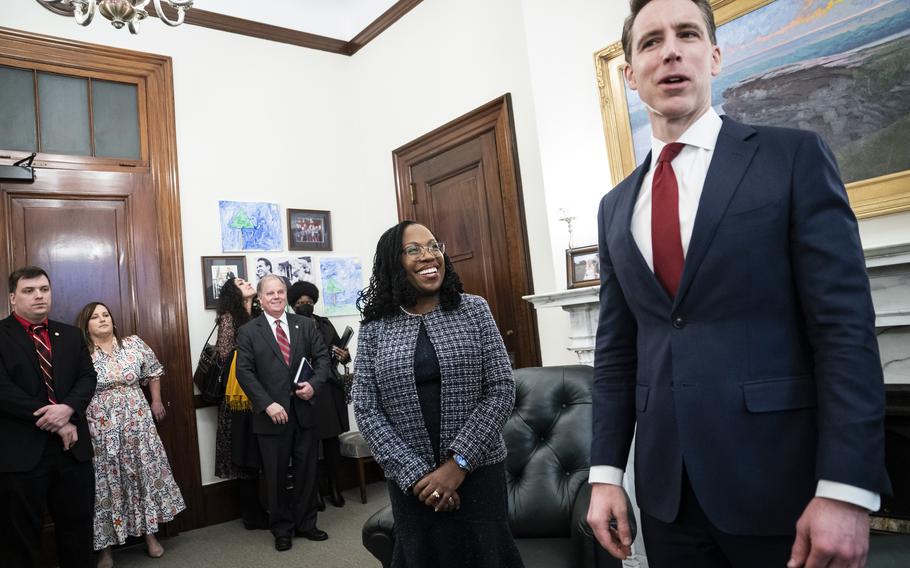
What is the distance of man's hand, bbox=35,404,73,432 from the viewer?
276 centimetres

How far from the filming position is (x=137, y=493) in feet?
11.7

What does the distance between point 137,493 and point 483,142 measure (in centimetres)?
308

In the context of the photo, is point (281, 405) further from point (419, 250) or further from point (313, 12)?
point (313, 12)

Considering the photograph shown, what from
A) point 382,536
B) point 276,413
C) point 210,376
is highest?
point 210,376

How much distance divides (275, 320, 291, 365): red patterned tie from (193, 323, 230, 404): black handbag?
0.54 m

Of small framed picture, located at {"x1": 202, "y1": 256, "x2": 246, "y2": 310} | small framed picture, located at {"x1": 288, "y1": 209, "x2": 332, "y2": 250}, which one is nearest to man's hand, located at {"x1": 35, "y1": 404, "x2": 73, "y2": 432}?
small framed picture, located at {"x1": 202, "y1": 256, "x2": 246, "y2": 310}

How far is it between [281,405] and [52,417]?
3.76 ft

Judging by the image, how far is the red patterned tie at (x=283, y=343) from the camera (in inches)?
146

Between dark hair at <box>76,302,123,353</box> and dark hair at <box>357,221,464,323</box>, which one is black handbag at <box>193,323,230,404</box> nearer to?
dark hair at <box>76,302,123,353</box>

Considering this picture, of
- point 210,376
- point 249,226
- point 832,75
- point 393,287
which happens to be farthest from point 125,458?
point 832,75

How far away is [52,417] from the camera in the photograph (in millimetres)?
2779

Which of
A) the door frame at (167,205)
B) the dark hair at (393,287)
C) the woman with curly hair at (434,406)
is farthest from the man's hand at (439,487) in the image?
the door frame at (167,205)

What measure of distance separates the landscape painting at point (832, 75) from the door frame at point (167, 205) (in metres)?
3.56

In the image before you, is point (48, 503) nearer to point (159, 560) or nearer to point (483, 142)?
point (159, 560)
